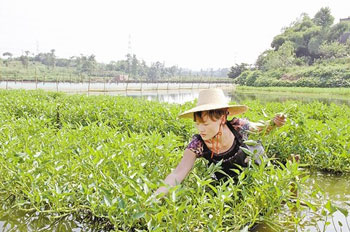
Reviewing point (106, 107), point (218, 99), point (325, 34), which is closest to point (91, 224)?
point (218, 99)

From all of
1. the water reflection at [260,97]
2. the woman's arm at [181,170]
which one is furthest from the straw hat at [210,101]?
the water reflection at [260,97]

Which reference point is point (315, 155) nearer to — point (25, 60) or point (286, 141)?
point (286, 141)

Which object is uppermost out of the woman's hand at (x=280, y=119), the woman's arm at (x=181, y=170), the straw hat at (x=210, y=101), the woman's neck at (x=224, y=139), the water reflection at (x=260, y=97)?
the straw hat at (x=210, y=101)

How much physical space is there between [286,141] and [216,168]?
247cm

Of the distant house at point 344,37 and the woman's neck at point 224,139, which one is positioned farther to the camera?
the distant house at point 344,37

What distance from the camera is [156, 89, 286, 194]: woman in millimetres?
2299

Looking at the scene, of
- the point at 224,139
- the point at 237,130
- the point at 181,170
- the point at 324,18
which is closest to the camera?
the point at 181,170

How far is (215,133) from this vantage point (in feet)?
7.71

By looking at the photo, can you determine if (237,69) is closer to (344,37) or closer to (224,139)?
(344,37)

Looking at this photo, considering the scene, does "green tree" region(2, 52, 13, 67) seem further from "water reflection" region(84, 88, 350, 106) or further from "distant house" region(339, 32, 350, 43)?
"distant house" region(339, 32, 350, 43)

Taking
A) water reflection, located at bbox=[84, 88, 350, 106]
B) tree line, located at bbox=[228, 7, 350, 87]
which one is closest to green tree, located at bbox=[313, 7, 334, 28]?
tree line, located at bbox=[228, 7, 350, 87]

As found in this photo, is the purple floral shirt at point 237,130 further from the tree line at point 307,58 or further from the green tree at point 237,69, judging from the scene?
the green tree at point 237,69

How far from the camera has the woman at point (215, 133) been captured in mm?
2299

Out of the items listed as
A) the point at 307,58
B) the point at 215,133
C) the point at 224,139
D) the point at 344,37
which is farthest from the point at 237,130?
the point at 344,37
